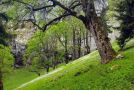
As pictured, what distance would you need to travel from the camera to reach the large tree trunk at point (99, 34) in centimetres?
2617

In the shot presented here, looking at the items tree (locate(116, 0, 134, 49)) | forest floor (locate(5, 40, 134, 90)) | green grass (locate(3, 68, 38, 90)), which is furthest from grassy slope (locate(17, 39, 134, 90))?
green grass (locate(3, 68, 38, 90))

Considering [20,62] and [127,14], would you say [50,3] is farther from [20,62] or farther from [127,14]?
[20,62]

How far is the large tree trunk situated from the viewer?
26172mm

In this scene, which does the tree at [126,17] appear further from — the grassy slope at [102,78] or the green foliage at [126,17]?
the grassy slope at [102,78]

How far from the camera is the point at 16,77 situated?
320 feet

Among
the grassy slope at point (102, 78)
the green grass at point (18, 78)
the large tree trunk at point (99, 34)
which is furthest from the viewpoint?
the green grass at point (18, 78)

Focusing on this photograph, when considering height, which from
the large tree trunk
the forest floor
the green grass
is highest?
the large tree trunk

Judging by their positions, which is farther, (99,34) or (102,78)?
(99,34)

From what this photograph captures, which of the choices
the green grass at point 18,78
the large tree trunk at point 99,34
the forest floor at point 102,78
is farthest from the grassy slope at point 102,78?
the green grass at point 18,78

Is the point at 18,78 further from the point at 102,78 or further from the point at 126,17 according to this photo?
the point at 102,78

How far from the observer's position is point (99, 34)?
86.7ft

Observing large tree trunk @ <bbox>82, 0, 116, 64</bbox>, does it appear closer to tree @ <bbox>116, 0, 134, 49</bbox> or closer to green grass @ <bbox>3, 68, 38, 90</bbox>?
tree @ <bbox>116, 0, 134, 49</bbox>

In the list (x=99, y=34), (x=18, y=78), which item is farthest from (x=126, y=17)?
(x=18, y=78)

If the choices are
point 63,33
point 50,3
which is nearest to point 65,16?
point 50,3
